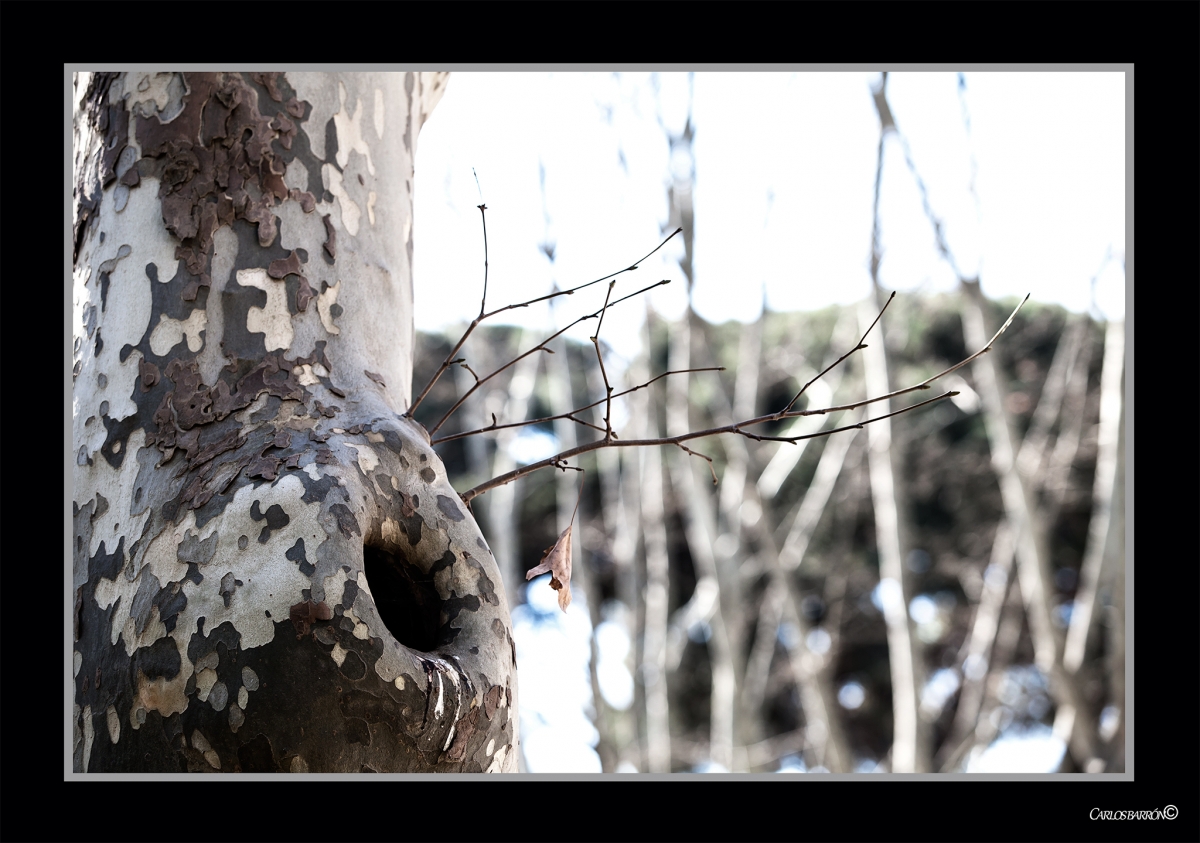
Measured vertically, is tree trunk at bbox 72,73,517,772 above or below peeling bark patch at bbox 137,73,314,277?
below

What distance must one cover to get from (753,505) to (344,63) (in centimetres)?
371

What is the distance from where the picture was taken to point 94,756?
849 mm

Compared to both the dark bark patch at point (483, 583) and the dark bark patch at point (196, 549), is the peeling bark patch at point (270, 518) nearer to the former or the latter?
the dark bark patch at point (196, 549)

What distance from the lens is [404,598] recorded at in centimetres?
97

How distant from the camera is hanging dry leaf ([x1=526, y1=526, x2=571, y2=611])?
1023 millimetres

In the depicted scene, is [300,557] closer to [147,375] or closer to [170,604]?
[170,604]

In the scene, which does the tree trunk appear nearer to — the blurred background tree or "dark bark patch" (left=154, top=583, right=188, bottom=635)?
"dark bark patch" (left=154, top=583, right=188, bottom=635)

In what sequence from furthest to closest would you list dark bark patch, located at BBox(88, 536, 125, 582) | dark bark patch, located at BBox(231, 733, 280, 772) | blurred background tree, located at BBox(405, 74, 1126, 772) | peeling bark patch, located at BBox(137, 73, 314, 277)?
blurred background tree, located at BBox(405, 74, 1126, 772) < peeling bark patch, located at BBox(137, 73, 314, 277) < dark bark patch, located at BBox(88, 536, 125, 582) < dark bark patch, located at BBox(231, 733, 280, 772)

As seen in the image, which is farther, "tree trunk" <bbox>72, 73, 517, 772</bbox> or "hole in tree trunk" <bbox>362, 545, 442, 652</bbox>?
"hole in tree trunk" <bbox>362, 545, 442, 652</bbox>

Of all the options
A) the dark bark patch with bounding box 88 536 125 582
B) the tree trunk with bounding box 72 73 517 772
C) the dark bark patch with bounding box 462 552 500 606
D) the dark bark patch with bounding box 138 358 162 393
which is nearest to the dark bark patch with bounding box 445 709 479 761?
the tree trunk with bounding box 72 73 517 772

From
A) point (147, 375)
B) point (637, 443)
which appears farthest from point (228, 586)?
point (637, 443)

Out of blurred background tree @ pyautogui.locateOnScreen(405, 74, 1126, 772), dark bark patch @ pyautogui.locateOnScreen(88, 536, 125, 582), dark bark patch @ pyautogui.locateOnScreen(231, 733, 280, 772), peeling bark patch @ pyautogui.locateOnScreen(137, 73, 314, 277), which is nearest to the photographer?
dark bark patch @ pyautogui.locateOnScreen(231, 733, 280, 772)
